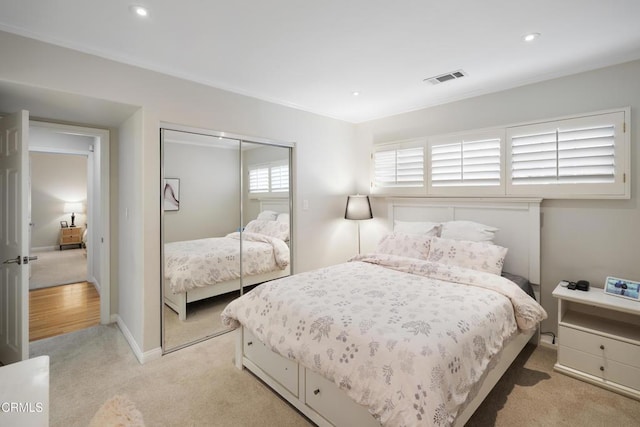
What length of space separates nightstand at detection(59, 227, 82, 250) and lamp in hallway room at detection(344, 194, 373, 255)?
23.8 feet

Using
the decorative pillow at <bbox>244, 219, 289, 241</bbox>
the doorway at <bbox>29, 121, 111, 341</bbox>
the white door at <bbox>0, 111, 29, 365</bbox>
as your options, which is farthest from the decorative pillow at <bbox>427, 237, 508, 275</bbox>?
the doorway at <bbox>29, 121, 111, 341</bbox>

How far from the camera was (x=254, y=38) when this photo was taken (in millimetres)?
2166

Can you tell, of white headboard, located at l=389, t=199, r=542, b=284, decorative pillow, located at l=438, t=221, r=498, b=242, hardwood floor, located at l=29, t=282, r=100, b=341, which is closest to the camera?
white headboard, located at l=389, t=199, r=542, b=284

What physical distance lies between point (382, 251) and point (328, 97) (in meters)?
1.83

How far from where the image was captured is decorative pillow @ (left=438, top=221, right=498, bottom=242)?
2965 millimetres

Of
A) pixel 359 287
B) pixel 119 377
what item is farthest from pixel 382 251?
pixel 119 377

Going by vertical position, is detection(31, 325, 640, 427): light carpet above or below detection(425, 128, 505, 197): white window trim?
below

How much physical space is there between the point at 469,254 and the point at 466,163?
108 centimetres

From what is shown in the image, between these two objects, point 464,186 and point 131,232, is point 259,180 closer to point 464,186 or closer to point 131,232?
point 131,232

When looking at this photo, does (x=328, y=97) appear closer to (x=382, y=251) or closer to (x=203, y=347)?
(x=382, y=251)

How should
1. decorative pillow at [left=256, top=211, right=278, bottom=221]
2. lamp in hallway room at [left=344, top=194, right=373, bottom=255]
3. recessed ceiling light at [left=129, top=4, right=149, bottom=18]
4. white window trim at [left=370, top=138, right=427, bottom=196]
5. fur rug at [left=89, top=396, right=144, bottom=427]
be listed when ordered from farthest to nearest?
lamp in hallway room at [left=344, top=194, right=373, bottom=255], white window trim at [left=370, top=138, right=427, bottom=196], decorative pillow at [left=256, top=211, right=278, bottom=221], recessed ceiling light at [left=129, top=4, right=149, bottom=18], fur rug at [left=89, top=396, right=144, bottom=427]

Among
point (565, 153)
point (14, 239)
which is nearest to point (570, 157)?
point (565, 153)

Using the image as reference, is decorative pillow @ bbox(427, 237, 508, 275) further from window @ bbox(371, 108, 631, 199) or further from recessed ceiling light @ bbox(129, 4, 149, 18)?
recessed ceiling light @ bbox(129, 4, 149, 18)

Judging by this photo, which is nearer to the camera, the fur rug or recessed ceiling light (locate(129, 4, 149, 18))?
the fur rug
